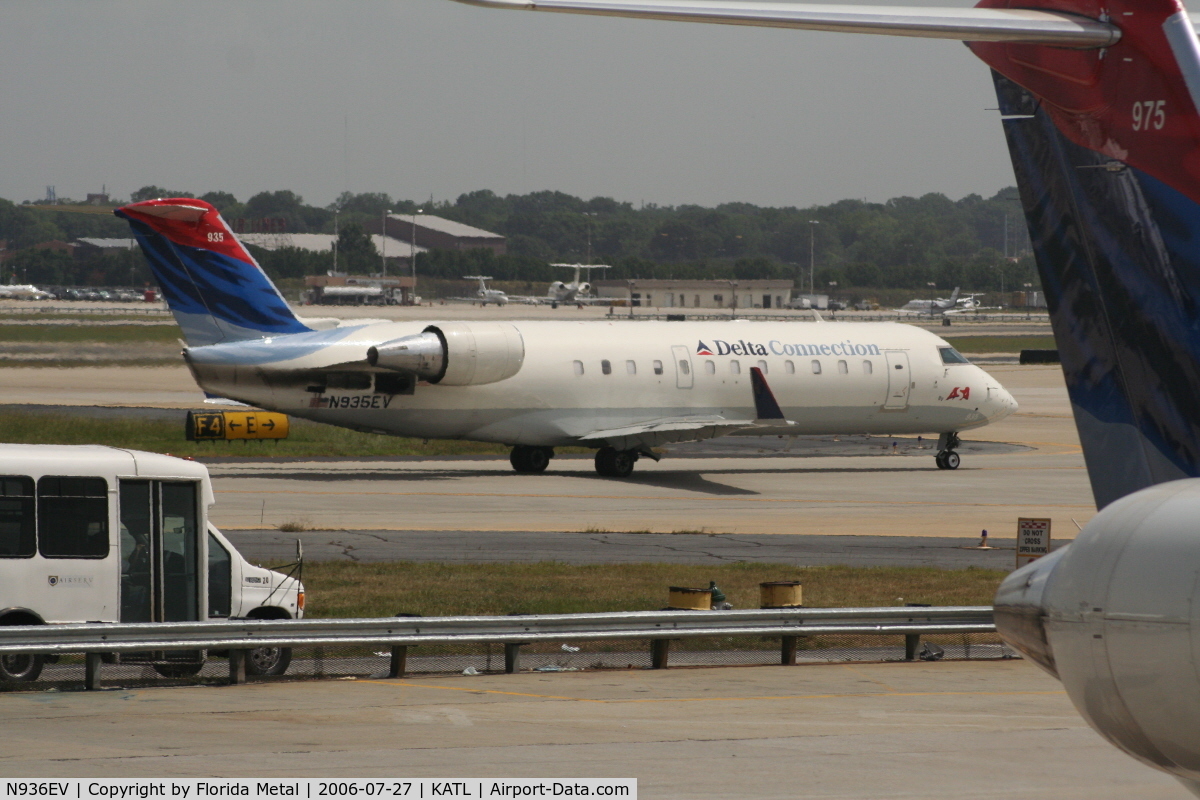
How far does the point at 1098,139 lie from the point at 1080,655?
3.77m

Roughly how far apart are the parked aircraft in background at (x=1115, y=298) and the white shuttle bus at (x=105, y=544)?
33.1ft

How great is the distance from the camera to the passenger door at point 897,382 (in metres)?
39.6

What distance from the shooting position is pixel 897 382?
39.6 meters

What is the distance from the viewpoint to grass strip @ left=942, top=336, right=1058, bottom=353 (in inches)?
4053

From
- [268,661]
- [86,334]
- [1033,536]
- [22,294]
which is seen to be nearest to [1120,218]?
[268,661]

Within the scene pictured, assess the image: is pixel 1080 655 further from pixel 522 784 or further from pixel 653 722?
pixel 653 722

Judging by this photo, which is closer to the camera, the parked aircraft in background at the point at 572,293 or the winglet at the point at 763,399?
the winglet at the point at 763,399

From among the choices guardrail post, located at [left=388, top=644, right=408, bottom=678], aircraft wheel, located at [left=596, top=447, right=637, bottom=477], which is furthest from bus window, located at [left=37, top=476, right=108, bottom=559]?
aircraft wheel, located at [left=596, top=447, right=637, bottom=477]

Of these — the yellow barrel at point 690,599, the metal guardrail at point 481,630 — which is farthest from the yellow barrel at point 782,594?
the metal guardrail at point 481,630

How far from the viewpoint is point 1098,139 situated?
838 cm

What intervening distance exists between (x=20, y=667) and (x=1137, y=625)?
41.6ft

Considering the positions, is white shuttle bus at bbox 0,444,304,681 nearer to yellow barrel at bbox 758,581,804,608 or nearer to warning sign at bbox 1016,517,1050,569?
yellow barrel at bbox 758,581,804,608

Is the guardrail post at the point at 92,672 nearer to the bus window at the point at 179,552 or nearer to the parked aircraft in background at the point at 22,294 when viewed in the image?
the bus window at the point at 179,552

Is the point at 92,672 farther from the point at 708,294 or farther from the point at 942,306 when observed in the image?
the point at 708,294
